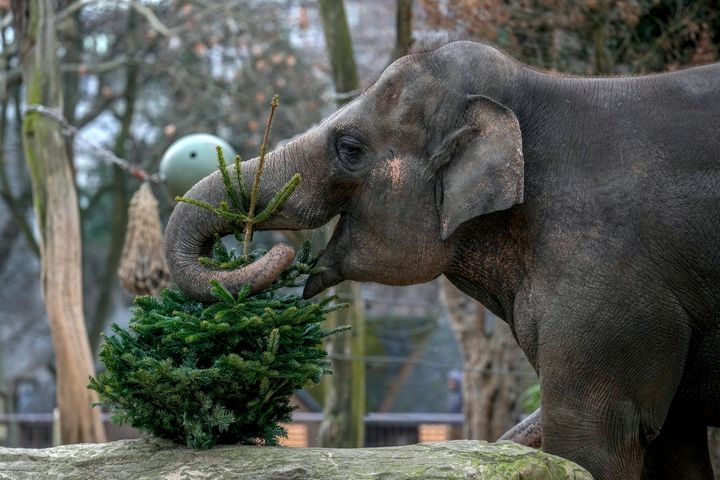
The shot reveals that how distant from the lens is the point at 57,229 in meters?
9.86

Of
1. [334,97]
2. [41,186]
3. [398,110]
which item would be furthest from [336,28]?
[398,110]

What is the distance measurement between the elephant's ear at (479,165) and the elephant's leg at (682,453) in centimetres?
146

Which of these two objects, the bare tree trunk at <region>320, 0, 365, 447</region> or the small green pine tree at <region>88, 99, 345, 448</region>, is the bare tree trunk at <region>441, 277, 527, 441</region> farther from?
the small green pine tree at <region>88, 99, 345, 448</region>

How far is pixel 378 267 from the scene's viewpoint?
15.9 ft

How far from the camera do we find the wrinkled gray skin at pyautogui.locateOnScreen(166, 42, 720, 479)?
14.5ft

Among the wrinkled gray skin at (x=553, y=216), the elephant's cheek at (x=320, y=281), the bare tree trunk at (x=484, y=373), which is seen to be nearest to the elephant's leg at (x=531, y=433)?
the wrinkled gray skin at (x=553, y=216)

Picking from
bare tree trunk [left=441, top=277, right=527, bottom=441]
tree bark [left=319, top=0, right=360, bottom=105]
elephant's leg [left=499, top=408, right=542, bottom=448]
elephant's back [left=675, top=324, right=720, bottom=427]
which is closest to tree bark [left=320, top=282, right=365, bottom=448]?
tree bark [left=319, top=0, right=360, bottom=105]

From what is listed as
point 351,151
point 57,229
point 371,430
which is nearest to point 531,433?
point 351,151

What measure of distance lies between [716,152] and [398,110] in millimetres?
1279

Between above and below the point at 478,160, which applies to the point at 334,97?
above

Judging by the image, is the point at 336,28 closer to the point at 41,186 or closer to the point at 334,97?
the point at 334,97

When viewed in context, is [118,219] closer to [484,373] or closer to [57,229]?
[484,373]

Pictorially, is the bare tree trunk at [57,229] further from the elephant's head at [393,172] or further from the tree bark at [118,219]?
the tree bark at [118,219]

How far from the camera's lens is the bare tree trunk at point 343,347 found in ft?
34.6
